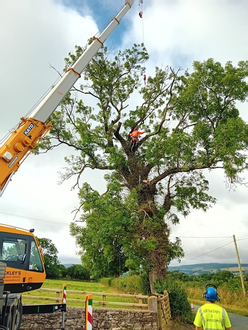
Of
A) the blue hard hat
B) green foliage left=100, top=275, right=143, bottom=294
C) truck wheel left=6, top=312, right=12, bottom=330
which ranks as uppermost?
green foliage left=100, top=275, right=143, bottom=294

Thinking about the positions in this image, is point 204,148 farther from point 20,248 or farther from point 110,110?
point 20,248

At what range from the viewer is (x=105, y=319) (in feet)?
38.5

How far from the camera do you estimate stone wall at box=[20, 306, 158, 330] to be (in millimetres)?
11094

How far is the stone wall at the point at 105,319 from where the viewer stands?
1109 centimetres

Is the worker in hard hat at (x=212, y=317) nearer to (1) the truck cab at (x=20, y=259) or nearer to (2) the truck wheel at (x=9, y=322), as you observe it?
(2) the truck wheel at (x=9, y=322)

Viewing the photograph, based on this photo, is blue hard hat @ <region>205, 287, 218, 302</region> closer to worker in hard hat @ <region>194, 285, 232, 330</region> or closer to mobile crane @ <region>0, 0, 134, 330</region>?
worker in hard hat @ <region>194, 285, 232, 330</region>

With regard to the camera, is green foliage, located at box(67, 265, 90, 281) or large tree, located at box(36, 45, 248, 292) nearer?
large tree, located at box(36, 45, 248, 292)

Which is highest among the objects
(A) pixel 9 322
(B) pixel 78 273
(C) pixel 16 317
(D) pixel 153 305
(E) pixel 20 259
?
(B) pixel 78 273

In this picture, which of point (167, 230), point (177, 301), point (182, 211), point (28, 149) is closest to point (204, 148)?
point (182, 211)

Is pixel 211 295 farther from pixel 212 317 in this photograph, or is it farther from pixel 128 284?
pixel 128 284

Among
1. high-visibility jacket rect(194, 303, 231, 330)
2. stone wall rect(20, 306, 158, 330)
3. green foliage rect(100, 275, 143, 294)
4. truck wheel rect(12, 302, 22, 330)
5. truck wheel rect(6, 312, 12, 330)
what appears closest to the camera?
high-visibility jacket rect(194, 303, 231, 330)

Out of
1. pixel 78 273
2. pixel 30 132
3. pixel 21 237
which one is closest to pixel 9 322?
pixel 21 237

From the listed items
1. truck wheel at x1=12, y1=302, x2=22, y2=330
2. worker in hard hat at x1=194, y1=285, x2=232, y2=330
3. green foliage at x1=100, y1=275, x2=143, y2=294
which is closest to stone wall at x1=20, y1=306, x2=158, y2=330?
truck wheel at x1=12, y1=302, x2=22, y2=330

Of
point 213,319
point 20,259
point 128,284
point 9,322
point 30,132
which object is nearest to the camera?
point 213,319
